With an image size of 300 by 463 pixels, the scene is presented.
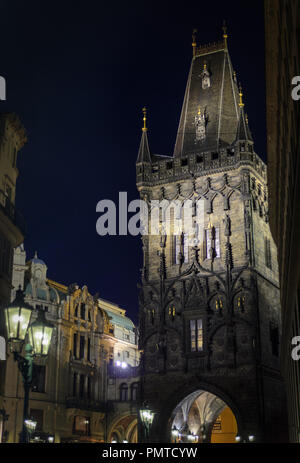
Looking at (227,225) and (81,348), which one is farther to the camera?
(81,348)

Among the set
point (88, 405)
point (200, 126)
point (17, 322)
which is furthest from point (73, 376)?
point (17, 322)

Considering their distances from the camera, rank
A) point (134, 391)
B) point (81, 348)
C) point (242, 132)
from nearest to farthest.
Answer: point (242, 132)
point (134, 391)
point (81, 348)

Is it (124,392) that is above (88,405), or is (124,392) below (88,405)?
above

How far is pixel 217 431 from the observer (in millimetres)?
60500

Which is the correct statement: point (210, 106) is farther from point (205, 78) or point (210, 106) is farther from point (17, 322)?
point (17, 322)

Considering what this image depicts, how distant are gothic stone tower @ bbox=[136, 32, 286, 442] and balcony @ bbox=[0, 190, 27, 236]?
75.1ft

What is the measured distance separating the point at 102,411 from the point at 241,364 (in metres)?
22.9

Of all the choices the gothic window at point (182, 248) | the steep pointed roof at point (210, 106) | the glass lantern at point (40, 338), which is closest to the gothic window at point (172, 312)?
the gothic window at point (182, 248)

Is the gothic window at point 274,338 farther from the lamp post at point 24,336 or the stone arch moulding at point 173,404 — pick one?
the lamp post at point 24,336

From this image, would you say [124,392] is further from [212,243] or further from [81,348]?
[212,243]

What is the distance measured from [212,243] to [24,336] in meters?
39.8

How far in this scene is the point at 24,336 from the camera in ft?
55.1

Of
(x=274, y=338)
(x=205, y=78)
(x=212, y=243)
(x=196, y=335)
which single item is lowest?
(x=274, y=338)

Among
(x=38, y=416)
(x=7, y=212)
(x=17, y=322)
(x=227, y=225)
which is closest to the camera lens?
(x=17, y=322)
